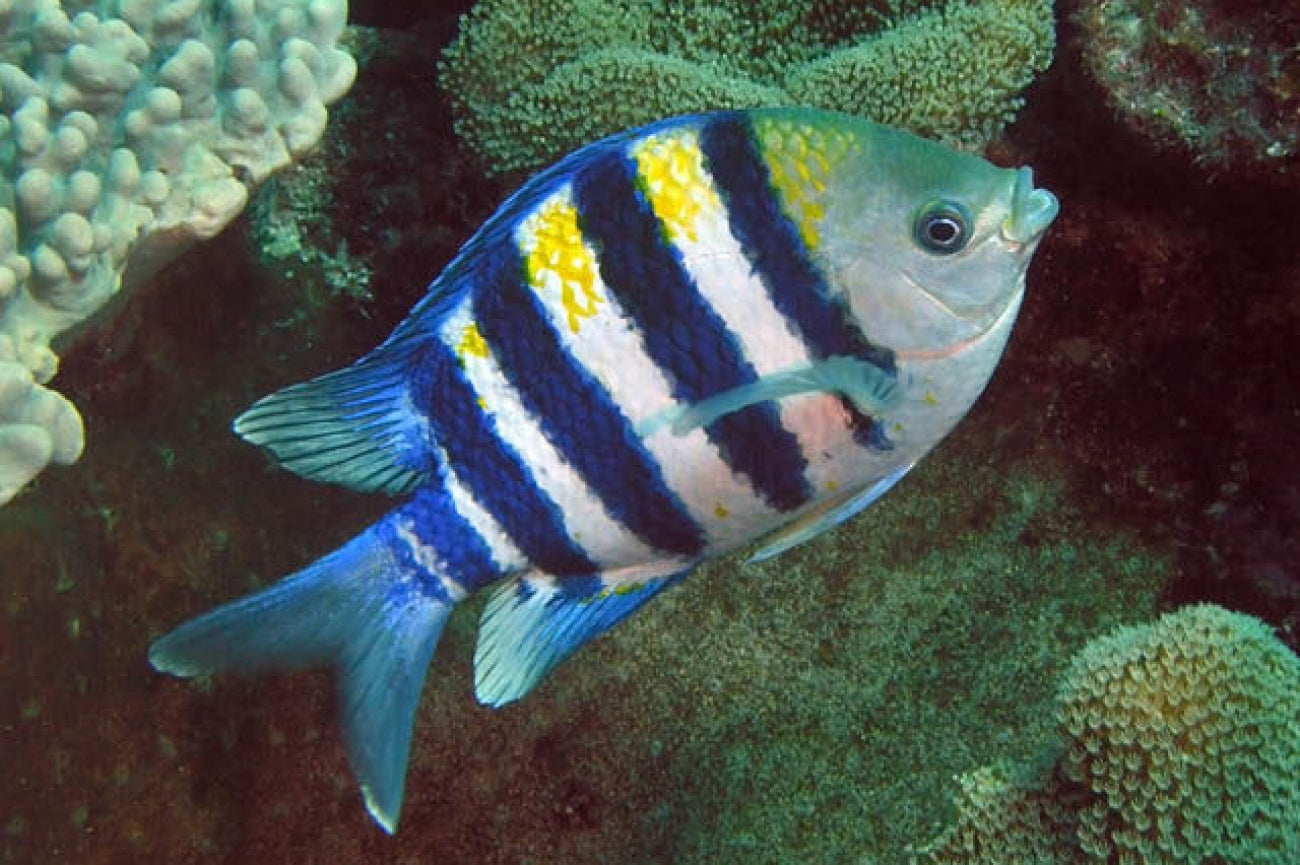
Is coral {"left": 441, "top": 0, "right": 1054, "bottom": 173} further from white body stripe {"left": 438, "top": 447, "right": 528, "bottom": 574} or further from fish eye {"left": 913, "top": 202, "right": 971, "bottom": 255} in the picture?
white body stripe {"left": 438, "top": 447, "right": 528, "bottom": 574}

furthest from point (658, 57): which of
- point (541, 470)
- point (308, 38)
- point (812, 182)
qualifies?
point (541, 470)

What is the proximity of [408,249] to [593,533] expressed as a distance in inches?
72.8

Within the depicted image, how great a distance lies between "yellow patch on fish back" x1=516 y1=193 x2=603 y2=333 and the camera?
5.57 feet

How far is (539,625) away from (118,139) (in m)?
1.74

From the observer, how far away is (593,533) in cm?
179

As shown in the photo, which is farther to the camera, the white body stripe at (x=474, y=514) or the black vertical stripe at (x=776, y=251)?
the white body stripe at (x=474, y=514)

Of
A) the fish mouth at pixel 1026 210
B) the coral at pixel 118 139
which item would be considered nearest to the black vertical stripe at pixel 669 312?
the fish mouth at pixel 1026 210

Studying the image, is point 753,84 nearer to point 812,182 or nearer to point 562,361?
point 812,182

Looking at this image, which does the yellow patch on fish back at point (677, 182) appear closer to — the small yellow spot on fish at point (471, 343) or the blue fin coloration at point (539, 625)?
the small yellow spot on fish at point (471, 343)

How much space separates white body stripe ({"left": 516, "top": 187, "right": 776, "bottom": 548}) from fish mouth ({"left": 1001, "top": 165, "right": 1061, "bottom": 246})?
61cm

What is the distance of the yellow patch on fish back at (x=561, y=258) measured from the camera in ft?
5.57

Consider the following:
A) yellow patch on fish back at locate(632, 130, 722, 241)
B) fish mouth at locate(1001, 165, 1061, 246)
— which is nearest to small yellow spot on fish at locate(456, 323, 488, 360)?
yellow patch on fish back at locate(632, 130, 722, 241)

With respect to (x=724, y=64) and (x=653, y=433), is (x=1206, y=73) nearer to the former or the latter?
(x=724, y=64)

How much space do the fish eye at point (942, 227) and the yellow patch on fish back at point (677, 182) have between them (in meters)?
0.33
